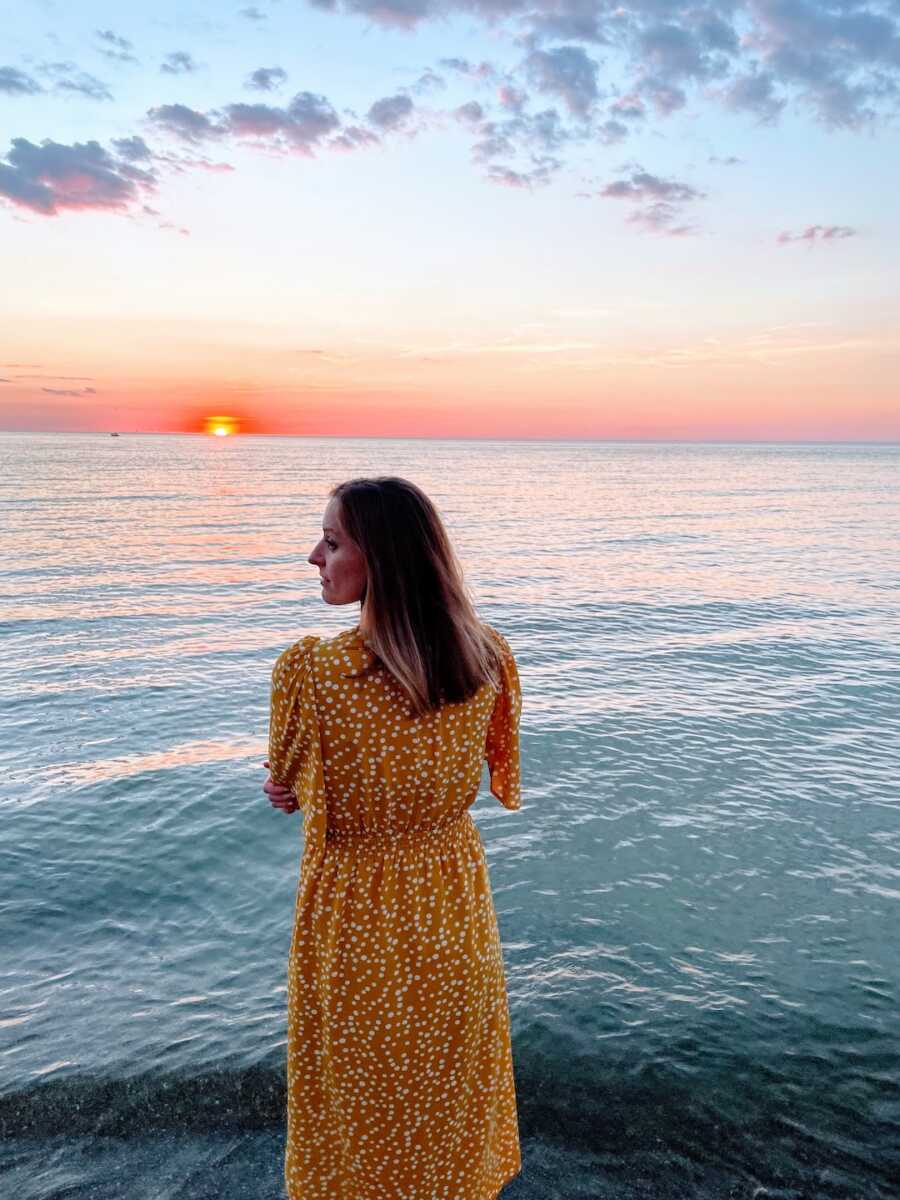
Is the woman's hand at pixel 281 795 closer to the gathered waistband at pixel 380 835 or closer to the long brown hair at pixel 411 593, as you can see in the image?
the gathered waistband at pixel 380 835

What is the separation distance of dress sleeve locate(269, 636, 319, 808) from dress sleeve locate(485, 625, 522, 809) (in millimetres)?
662

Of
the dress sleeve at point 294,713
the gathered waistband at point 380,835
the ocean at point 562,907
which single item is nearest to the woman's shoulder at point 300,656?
the dress sleeve at point 294,713

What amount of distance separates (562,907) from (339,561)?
5974mm

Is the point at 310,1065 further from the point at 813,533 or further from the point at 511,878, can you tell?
the point at 813,533

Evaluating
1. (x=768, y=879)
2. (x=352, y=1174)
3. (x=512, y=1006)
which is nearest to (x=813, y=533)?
(x=768, y=879)

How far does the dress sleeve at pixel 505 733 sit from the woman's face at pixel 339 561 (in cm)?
52

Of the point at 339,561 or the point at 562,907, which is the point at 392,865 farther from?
the point at 562,907

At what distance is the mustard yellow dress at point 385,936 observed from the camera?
8.15 ft

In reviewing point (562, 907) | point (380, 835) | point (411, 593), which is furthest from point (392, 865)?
point (562, 907)

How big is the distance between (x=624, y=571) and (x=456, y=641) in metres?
26.6

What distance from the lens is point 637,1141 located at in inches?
188

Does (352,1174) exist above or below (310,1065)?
below

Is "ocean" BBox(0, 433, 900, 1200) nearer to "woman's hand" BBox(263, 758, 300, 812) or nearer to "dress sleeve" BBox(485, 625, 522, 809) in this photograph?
"dress sleeve" BBox(485, 625, 522, 809)

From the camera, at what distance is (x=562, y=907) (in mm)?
7555
